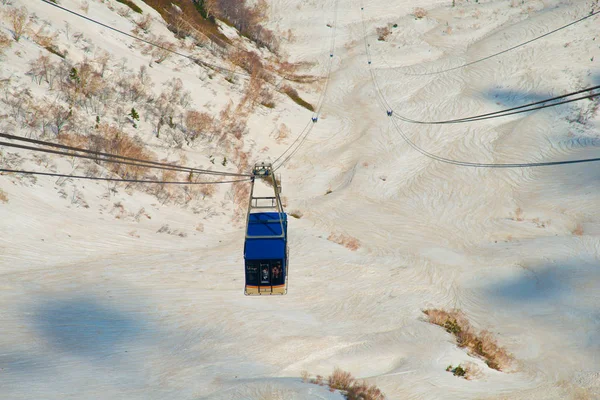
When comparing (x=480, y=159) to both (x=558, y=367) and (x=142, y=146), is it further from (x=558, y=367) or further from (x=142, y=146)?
(x=142, y=146)

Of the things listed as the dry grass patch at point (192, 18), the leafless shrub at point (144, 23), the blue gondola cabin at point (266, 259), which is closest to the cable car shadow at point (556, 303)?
the blue gondola cabin at point (266, 259)

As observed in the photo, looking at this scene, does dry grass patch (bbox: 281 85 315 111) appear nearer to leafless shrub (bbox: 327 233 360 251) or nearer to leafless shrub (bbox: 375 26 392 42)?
leafless shrub (bbox: 375 26 392 42)

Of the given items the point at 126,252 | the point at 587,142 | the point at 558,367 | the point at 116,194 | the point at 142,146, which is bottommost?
the point at 558,367

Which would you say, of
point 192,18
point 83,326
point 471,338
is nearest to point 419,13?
point 192,18

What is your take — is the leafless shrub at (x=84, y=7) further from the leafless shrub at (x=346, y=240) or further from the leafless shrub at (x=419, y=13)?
the leafless shrub at (x=419, y=13)

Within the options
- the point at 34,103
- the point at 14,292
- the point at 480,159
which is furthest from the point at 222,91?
the point at 14,292

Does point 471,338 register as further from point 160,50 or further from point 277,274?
point 160,50
